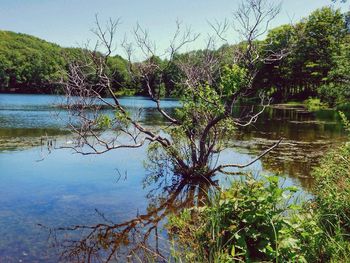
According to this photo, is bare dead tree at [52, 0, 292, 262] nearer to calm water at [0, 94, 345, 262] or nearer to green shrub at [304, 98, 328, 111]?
calm water at [0, 94, 345, 262]

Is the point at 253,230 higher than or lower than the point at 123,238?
higher

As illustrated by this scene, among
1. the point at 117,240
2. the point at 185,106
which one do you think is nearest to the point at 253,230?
the point at 117,240

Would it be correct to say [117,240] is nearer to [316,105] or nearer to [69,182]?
[69,182]

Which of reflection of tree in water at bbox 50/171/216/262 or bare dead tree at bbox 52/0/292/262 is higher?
bare dead tree at bbox 52/0/292/262

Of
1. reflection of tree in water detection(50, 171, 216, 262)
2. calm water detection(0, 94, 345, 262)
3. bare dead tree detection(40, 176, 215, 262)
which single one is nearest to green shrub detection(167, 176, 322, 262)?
reflection of tree in water detection(50, 171, 216, 262)

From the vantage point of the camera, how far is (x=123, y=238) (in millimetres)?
9102

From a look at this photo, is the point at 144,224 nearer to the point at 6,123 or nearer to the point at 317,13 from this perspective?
the point at 6,123

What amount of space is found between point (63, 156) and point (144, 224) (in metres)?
10.1

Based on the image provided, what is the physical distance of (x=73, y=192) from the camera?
1286 cm

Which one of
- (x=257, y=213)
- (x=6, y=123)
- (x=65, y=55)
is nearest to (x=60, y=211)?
(x=65, y=55)

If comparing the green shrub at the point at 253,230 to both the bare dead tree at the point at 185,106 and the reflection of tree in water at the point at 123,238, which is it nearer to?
the reflection of tree in water at the point at 123,238

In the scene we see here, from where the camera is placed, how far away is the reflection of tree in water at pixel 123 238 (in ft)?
26.6

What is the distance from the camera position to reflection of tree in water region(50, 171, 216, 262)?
8102mm

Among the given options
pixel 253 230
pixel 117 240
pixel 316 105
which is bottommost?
pixel 117 240
